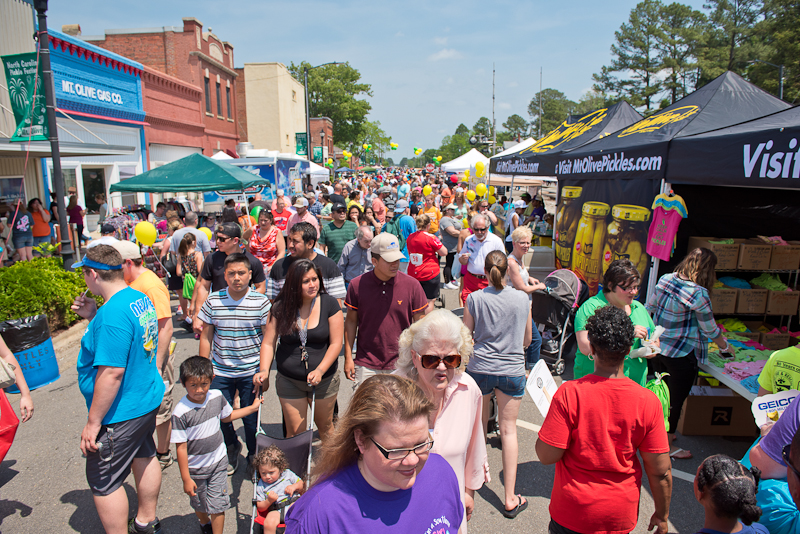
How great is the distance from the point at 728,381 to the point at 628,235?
2583 millimetres

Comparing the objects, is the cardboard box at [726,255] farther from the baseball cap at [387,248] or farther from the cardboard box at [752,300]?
the baseball cap at [387,248]

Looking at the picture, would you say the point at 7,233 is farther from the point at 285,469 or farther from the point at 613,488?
the point at 613,488

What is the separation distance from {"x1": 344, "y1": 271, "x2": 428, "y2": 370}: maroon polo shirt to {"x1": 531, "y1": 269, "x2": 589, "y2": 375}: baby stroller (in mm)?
2788

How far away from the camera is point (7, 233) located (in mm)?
11344

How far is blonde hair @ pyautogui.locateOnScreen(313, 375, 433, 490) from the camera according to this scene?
1517 mm

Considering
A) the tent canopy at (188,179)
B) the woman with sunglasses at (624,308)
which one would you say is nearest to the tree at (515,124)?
the tent canopy at (188,179)

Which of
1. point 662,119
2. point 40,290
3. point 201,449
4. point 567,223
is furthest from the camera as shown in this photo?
point 567,223

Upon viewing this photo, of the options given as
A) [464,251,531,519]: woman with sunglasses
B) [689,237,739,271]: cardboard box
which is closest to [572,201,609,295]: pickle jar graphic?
[689,237,739,271]: cardboard box

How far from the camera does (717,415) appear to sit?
14.7ft

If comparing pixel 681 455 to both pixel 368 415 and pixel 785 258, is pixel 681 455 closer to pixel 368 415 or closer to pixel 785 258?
pixel 785 258

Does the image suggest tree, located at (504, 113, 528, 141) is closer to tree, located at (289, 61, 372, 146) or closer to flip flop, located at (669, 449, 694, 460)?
tree, located at (289, 61, 372, 146)

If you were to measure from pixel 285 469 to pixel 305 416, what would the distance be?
24.6 inches

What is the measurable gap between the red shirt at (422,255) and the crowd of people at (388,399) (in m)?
1.92

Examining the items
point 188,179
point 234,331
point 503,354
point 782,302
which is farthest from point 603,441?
point 188,179
